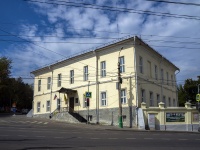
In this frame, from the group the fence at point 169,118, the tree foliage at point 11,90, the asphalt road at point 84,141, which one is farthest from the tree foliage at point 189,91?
the asphalt road at point 84,141

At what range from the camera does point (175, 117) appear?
26.6 meters

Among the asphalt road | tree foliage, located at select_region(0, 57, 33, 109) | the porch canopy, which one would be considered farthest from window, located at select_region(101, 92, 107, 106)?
tree foliage, located at select_region(0, 57, 33, 109)

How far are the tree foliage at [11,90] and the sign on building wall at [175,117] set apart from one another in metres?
38.6

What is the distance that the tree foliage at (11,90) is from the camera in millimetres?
53812

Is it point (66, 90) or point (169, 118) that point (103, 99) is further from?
point (169, 118)

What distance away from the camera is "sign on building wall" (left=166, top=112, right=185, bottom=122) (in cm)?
2642

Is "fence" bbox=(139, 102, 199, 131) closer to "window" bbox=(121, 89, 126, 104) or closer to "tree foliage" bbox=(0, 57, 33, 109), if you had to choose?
"window" bbox=(121, 89, 126, 104)

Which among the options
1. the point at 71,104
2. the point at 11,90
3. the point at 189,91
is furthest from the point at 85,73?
the point at 189,91

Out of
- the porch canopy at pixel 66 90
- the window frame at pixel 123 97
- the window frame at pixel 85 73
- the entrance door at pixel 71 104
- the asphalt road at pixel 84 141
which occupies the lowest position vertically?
the asphalt road at pixel 84 141

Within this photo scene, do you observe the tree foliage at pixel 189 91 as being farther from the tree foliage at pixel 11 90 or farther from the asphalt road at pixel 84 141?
the asphalt road at pixel 84 141

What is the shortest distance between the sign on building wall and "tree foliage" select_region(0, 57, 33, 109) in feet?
127

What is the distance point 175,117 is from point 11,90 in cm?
4800

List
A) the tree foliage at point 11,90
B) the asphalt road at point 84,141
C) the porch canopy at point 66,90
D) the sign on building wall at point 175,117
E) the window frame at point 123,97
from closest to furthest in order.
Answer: the asphalt road at point 84,141 → the sign on building wall at point 175,117 → the window frame at point 123,97 → the porch canopy at point 66,90 → the tree foliage at point 11,90

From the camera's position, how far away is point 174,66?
4153 centimetres
